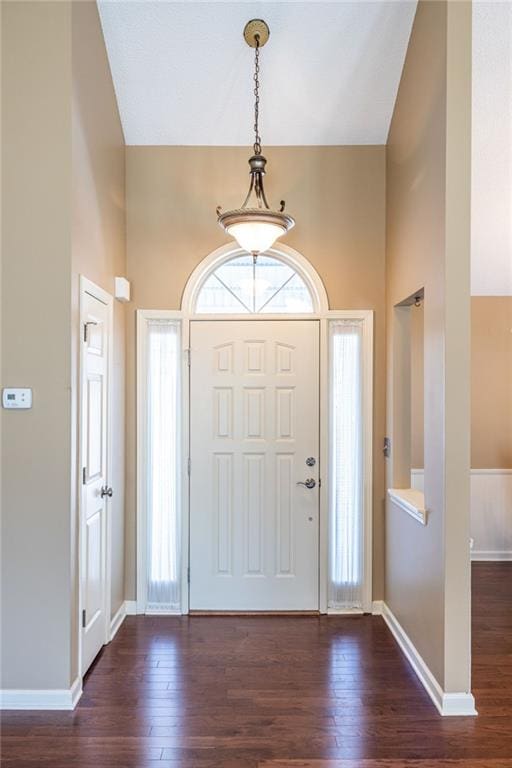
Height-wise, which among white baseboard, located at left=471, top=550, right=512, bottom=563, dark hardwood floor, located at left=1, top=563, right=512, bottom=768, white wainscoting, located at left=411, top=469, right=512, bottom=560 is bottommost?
dark hardwood floor, located at left=1, top=563, right=512, bottom=768

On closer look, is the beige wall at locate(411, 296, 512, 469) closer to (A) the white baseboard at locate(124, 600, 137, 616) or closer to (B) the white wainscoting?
(B) the white wainscoting

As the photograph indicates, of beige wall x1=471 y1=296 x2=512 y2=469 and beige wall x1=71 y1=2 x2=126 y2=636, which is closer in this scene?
beige wall x1=71 y1=2 x2=126 y2=636

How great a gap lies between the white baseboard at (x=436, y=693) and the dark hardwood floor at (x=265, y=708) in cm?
4

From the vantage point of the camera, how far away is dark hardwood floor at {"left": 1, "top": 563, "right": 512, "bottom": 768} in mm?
2217

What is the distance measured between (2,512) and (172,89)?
111 inches

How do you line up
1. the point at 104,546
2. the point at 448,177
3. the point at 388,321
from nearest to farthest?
the point at 448,177
the point at 104,546
the point at 388,321

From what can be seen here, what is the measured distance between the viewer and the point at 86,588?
2863mm

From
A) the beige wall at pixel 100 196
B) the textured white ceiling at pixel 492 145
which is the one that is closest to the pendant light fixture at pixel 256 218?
the beige wall at pixel 100 196

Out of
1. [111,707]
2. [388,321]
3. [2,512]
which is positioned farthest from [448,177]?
[111,707]

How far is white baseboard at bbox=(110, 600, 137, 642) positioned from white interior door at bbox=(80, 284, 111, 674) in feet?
0.49

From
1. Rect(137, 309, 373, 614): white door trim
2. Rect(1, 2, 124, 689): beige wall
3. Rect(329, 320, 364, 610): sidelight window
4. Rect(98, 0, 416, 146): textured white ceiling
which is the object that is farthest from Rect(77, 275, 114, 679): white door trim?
Rect(329, 320, 364, 610): sidelight window

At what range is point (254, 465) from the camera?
12.2 ft

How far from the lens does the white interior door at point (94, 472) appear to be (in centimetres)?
282

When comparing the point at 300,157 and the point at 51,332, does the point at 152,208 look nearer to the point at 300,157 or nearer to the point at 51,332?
the point at 300,157
